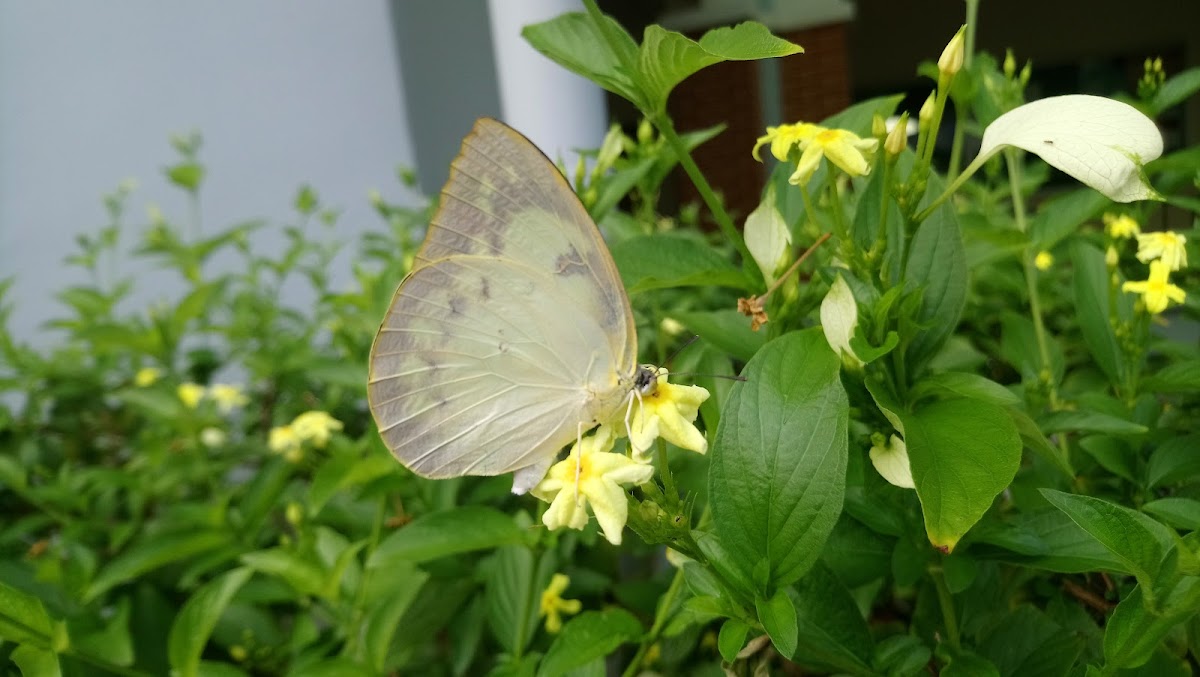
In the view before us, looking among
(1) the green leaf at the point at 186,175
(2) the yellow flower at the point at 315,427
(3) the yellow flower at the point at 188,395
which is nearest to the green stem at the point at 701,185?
(2) the yellow flower at the point at 315,427

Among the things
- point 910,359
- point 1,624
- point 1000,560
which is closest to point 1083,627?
point 1000,560

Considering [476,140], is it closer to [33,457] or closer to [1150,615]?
[1150,615]

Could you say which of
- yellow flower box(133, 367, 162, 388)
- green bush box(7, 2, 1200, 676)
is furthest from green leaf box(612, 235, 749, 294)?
yellow flower box(133, 367, 162, 388)

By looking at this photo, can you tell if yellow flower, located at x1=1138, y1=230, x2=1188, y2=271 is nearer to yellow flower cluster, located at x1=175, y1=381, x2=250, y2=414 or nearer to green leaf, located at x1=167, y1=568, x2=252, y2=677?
green leaf, located at x1=167, y1=568, x2=252, y2=677

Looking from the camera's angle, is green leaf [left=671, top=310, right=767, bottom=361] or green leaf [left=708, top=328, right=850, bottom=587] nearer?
green leaf [left=708, top=328, right=850, bottom=587]

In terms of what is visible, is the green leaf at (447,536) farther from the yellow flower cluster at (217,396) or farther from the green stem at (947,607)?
the yellow flower cluster at (217,396)

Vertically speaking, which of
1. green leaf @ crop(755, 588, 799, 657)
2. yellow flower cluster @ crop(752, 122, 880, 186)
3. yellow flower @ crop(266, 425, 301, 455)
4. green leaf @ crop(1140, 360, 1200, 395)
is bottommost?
yellow flower @ crop(266, 425, 301, 455)

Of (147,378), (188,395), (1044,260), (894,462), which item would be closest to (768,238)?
(894,462)
